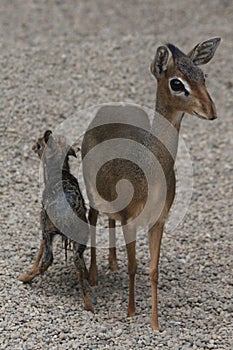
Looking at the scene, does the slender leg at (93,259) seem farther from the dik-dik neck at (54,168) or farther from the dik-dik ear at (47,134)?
the dik-dik ear at (47,134)

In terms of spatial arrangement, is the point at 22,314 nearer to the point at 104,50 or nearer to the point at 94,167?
the point at 94,167

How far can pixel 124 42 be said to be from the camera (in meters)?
8.03

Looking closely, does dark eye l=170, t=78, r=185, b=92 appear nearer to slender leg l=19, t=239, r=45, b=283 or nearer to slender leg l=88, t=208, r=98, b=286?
slender leg l=88, t=208, r=98, b=286

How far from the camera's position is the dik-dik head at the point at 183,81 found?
381 centimetres

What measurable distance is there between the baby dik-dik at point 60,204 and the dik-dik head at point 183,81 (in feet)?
2.33

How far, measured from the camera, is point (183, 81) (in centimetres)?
389

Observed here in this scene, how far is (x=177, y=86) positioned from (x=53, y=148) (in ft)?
2.86

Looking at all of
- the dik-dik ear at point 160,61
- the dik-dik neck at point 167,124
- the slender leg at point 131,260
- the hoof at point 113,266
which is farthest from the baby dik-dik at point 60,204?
the dik-dik ear at point 160,61

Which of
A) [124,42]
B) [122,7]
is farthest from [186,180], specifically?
[122,7]

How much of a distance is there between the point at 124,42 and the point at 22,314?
430 centimetres

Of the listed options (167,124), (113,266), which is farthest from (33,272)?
(167,124)

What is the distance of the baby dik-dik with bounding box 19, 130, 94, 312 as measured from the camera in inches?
172

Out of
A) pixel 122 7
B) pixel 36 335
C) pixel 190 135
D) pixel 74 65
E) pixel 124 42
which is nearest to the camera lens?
pixel 36 335

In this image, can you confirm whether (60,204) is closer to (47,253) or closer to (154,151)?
(47,253)
